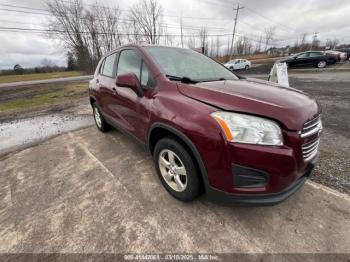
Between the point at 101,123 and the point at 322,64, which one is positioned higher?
the point at 322,64

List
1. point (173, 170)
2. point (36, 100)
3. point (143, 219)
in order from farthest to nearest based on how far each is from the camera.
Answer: point (36, 100) < point (173, 170) < point (143, 219)

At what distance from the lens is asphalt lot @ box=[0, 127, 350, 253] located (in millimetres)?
1734

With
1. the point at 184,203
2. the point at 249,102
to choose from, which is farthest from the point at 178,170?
the point at 249,102

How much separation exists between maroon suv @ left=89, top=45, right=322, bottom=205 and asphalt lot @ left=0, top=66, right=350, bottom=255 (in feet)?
1.15

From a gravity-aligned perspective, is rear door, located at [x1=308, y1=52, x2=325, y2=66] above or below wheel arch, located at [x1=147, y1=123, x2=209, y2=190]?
above

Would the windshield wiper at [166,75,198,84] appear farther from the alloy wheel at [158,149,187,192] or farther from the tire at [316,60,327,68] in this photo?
the tire at [316,60,327,68]

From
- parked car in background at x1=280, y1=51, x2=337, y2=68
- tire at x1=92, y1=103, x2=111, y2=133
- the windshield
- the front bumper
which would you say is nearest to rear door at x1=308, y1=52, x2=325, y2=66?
parked car in background at x1=280, y1=51, x2=337, y2=68

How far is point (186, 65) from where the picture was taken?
2.63 m

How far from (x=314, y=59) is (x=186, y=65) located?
19.1 metres

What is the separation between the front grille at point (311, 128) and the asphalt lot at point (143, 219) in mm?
914

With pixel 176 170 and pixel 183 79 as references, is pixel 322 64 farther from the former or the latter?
pixel 176 170

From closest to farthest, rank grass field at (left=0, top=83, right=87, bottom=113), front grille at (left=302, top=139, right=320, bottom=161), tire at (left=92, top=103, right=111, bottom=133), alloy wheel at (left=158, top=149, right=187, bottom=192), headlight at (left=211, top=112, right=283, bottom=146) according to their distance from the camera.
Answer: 1. headlight at (left=211, top=112, right=283, bottom=146)
2. front grille at (left=302, top=139, right=320, bottom=161)
3. alloy wheel at (left=158, top=149, right=187, bottom=192)
4. tire at (left=92, top=103, right=111, bottom=133)
5. grass field at (left=0, top=83, right=87, bottom=113)

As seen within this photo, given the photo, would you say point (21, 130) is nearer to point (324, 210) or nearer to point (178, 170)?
point (178, 170)

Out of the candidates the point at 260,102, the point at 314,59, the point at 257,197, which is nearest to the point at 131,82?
the point at 260,102
